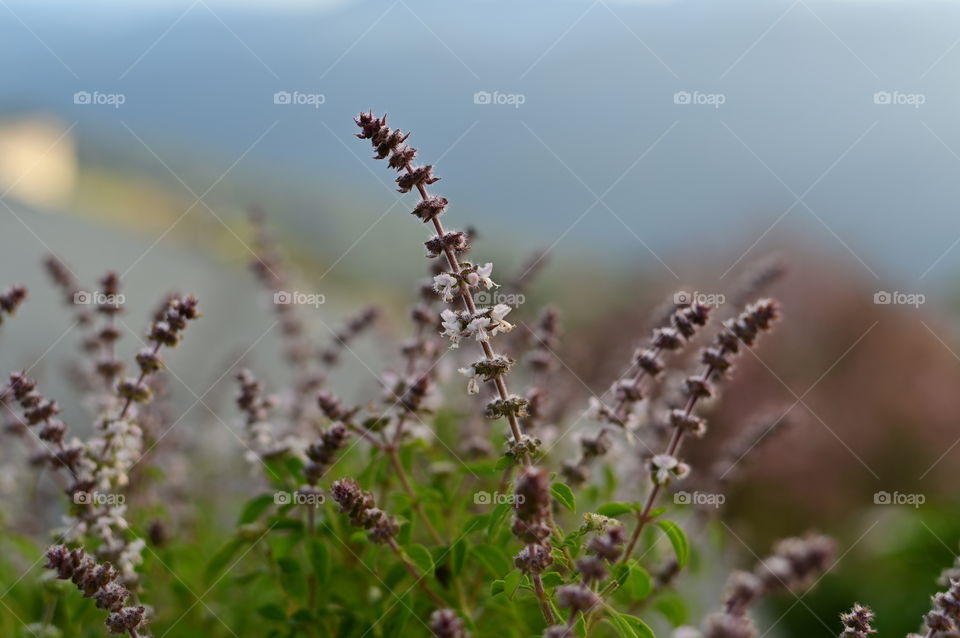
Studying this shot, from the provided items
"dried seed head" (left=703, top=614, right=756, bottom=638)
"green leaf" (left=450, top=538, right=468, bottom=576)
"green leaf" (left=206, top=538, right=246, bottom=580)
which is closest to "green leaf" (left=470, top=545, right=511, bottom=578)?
"green leaf" (left=450, top=538, right=468, bottom=576)

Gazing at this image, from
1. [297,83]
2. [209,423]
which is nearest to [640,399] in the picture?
[209,423]

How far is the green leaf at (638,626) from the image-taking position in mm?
843

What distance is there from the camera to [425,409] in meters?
1.17

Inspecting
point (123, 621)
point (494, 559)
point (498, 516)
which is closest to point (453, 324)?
point (498, 516)

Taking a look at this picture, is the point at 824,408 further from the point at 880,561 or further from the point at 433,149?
the point at 433,149

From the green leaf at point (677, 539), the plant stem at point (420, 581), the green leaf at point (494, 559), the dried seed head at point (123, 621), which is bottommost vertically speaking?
→ the dried seed head at point (123, 621)

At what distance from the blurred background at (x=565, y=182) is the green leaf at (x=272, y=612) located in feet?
6.75

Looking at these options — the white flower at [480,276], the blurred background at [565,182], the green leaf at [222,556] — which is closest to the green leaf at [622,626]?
the white flower at [480,276]

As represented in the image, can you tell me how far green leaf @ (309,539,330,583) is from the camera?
105cm

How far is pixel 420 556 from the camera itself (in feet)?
3.19

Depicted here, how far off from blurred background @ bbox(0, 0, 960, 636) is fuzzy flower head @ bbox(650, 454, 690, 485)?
2.15 meters

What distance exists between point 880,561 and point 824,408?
2.15 ft

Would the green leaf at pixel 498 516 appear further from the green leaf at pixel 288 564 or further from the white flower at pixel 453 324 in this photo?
the green leaf at pixel 288 564

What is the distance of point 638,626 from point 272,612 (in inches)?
18.1
